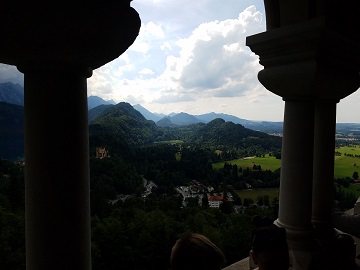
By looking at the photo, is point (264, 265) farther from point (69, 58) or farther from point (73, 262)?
point (69, 58)

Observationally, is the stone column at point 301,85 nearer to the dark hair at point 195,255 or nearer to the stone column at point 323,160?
the stone column at point 323,160

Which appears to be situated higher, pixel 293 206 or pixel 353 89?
pixel 353 89

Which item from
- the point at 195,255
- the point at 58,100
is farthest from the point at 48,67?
the point at 195,255

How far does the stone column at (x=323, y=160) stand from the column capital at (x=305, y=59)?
2.47 feet

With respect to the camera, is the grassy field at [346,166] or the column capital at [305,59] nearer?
the column capital at [305,59]

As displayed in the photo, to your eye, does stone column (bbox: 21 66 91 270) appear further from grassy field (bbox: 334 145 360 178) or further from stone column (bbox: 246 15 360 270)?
grassy field (bbox: 334 145 360 178)

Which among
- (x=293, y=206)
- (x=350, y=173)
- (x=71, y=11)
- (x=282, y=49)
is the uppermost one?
(x=282, y=49)

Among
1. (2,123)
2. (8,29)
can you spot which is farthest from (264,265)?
(2,123)

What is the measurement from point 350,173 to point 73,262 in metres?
136

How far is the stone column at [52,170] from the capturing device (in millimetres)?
3465

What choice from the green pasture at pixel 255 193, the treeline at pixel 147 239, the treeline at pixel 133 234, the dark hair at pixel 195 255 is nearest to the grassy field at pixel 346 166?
the green pasture at pixel 255 193

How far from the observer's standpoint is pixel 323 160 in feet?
25.5

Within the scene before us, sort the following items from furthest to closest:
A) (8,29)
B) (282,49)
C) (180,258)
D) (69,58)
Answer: (282,49) < (69,58) < (8,29) < (180,258)

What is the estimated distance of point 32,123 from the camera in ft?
11.5
